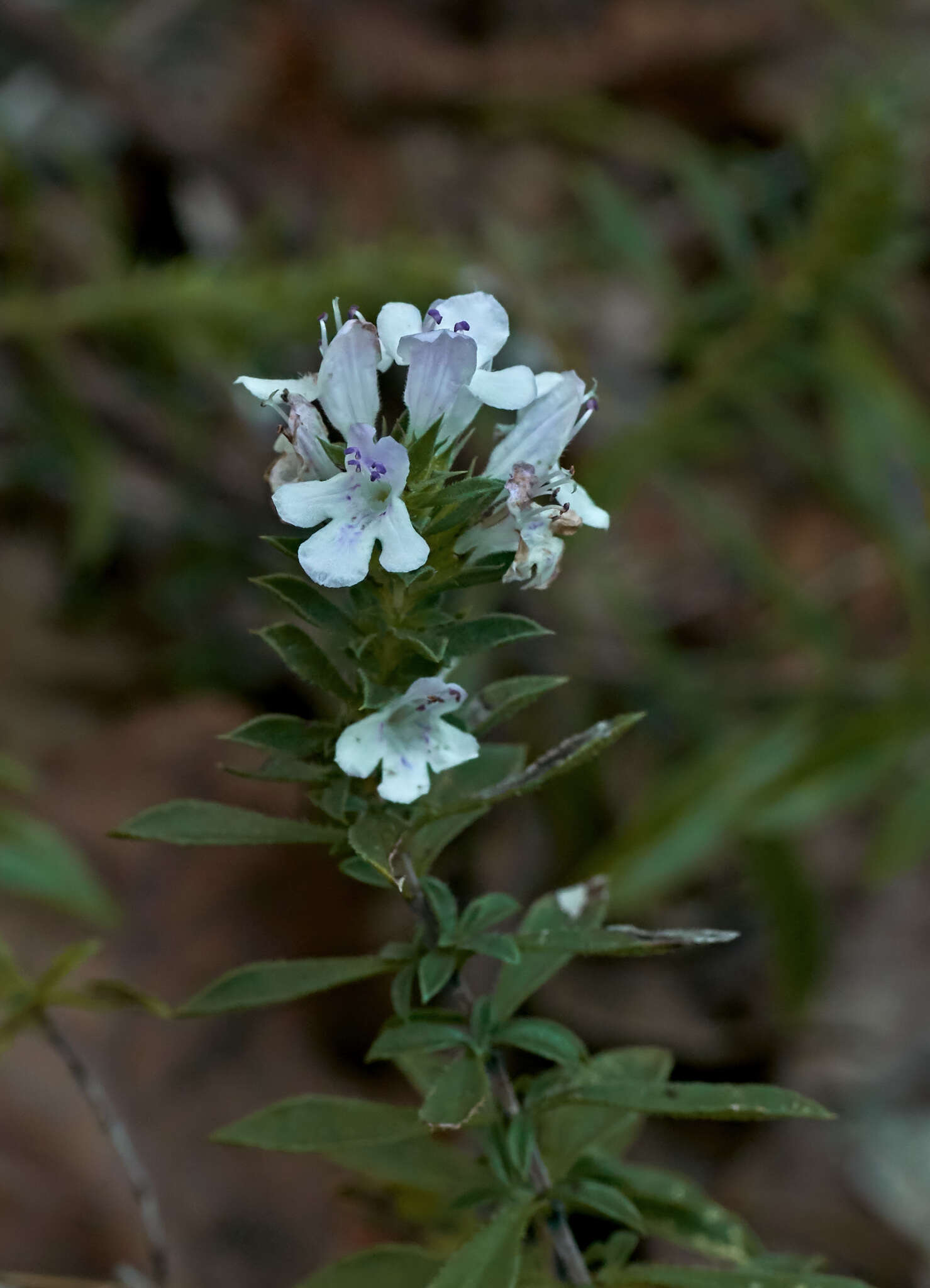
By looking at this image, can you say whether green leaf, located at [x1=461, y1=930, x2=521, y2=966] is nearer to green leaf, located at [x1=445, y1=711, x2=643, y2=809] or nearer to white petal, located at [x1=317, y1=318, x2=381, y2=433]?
green leaf, located at [x1=445, y1=711, x2=643, y2=809]

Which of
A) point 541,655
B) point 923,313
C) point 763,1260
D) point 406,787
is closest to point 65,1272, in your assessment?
point 763,1260

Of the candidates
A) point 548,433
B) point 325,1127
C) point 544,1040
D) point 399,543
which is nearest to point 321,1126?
point 325,1127

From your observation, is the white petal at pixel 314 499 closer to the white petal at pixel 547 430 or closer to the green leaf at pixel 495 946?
the white petal at pixel 547 430

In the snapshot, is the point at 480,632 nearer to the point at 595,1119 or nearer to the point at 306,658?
the point at 306,658

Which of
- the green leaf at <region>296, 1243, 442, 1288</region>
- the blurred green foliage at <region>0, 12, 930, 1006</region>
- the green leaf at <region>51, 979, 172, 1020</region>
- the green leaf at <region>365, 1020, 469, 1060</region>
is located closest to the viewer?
the green leaf at <region>365, 1020, 469, 1060</region>

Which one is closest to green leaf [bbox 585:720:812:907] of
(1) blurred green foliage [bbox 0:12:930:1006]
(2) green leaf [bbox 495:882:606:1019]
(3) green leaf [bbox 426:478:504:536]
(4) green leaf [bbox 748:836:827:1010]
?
(1) blurred green foliage [bbox 0:12:930:1006]

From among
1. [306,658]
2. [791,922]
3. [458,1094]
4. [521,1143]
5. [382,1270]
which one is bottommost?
[791,922]

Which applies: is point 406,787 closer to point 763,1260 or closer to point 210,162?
point 763,1260
